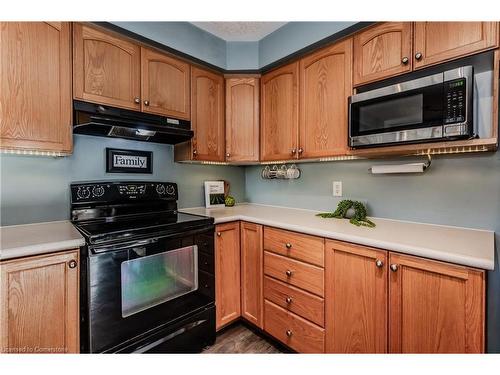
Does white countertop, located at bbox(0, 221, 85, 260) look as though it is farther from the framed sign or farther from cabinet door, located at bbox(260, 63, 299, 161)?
cabinet door, located at bbox(260, 63, 299, 161)

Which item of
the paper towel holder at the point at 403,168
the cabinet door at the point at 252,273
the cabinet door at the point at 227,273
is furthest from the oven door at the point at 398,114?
the cabinet door at the point at 227,273

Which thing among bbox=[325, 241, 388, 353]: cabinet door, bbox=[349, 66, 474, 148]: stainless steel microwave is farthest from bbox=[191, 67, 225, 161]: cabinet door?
bbox=[325, 241, 388, 353]: cabinet door

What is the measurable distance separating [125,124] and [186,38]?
0.89 m

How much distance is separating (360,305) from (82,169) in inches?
74.7

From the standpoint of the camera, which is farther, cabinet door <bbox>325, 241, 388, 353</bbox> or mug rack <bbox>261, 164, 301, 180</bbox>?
mug rack <bbox>261, 164, 301, 180</bbox>

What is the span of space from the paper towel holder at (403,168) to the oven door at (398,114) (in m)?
0.24

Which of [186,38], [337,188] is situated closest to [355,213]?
[337,188]

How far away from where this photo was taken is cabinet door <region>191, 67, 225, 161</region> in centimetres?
194

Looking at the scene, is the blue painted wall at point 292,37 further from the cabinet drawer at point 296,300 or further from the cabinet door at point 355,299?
the cabinet drawer at point 296,300

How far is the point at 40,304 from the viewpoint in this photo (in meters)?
1.04

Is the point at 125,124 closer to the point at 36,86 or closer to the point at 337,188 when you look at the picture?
the point at 36,86

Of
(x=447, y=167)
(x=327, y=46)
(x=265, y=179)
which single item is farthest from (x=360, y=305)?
(x=327, y=46)

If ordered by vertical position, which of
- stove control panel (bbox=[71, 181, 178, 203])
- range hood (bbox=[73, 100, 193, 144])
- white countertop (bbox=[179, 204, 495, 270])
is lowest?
white countertop (bbox=[179, 204, 495, 270])

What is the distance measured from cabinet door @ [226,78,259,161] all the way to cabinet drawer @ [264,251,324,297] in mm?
924
